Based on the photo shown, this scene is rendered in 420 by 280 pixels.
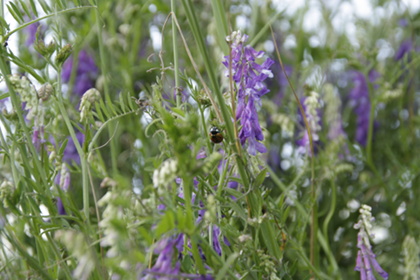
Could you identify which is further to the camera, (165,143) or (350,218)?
(350,218)

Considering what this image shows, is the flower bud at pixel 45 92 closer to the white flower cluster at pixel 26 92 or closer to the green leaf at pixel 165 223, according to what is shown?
the white flower cluster at pixel 26 92

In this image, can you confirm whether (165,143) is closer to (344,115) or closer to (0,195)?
(0,195)

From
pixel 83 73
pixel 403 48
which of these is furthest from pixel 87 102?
pixel 403 48

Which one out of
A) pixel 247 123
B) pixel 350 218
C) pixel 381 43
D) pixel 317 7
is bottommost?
pixel 350 218

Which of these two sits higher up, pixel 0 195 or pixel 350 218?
pixel 0 195

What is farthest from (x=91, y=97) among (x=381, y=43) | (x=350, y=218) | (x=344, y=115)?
(x=381, y=43)

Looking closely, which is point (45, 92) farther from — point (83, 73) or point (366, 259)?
point (83, 73)

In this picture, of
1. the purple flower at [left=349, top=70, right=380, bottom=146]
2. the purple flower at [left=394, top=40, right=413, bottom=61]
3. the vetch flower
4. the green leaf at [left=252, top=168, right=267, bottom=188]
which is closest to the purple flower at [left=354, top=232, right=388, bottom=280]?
the vetch flower

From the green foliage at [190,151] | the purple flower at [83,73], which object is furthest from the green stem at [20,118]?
the purple flower at [83,73]
